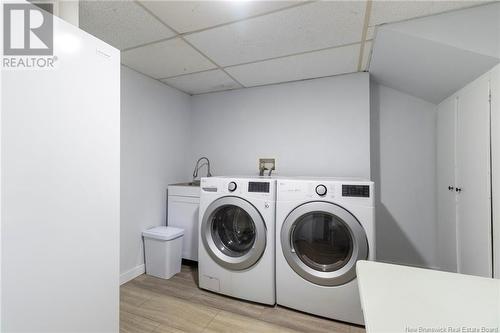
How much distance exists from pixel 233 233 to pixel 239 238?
7cm

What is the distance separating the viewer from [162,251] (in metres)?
2.28

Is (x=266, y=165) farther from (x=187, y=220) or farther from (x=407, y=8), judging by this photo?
(x=407, y=8)

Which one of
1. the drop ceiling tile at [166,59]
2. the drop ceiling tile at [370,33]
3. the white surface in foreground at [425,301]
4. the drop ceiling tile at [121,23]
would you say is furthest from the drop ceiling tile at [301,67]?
the white surface in foreground at [425,301]

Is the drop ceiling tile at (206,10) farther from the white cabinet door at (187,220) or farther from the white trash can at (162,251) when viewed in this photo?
the white trash can at (162,251)

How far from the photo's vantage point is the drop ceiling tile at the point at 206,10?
4.30ft

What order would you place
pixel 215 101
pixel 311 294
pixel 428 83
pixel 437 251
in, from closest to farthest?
pixel 311 294, pixel 428 83, pixel 437 251, pixel 215 101

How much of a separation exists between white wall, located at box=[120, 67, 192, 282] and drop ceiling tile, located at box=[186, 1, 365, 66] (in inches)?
36.8

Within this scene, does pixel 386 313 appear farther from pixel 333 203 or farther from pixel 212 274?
pixel 212 274

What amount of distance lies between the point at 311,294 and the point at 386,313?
4.00 ft

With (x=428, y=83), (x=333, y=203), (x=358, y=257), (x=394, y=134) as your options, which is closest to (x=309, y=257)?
(x=358, y=257)

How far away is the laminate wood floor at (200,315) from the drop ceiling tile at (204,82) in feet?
7.00

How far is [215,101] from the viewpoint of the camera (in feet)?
9.78

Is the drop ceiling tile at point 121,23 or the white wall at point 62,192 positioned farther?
the drop ceiling tile at point 121,23

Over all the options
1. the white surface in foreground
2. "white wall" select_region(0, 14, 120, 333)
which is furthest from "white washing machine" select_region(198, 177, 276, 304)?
the white surface in foreground
